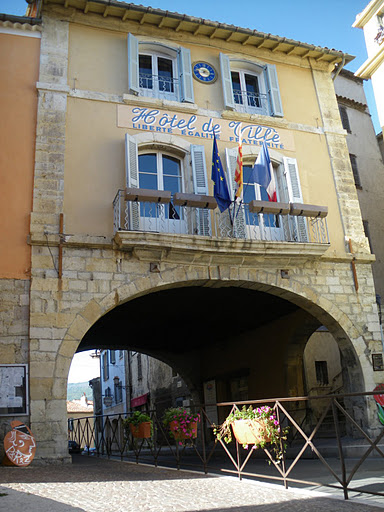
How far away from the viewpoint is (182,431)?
26.4ft

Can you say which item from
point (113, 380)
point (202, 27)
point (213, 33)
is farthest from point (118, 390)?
point (202, 27)

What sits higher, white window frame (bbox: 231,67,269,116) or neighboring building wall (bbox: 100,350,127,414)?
white window frame (bbox: 231,67,269,116)

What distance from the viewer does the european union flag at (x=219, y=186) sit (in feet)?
31.2

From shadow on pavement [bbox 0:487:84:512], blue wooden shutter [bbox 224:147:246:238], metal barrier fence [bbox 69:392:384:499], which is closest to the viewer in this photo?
shadow on pavement [bbox 0:487:84:512]

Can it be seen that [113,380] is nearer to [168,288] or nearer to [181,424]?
[168,288]

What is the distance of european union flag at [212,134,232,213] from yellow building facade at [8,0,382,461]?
21cm

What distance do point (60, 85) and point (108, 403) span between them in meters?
20.4

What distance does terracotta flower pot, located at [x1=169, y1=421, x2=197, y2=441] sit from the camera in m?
8.02

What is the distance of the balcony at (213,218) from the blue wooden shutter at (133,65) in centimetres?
227

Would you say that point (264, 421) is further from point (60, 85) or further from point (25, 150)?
point (60, 85)

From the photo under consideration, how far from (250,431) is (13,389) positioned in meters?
3.82

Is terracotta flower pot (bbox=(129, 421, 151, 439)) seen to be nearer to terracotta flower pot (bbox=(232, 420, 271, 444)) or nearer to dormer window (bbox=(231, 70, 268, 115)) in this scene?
terracotta flower pot (bbox=(232, 420, 271, 444))

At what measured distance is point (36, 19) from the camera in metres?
10.1

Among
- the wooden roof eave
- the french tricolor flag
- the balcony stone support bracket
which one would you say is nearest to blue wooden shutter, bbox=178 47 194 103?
the wooden roof eave
